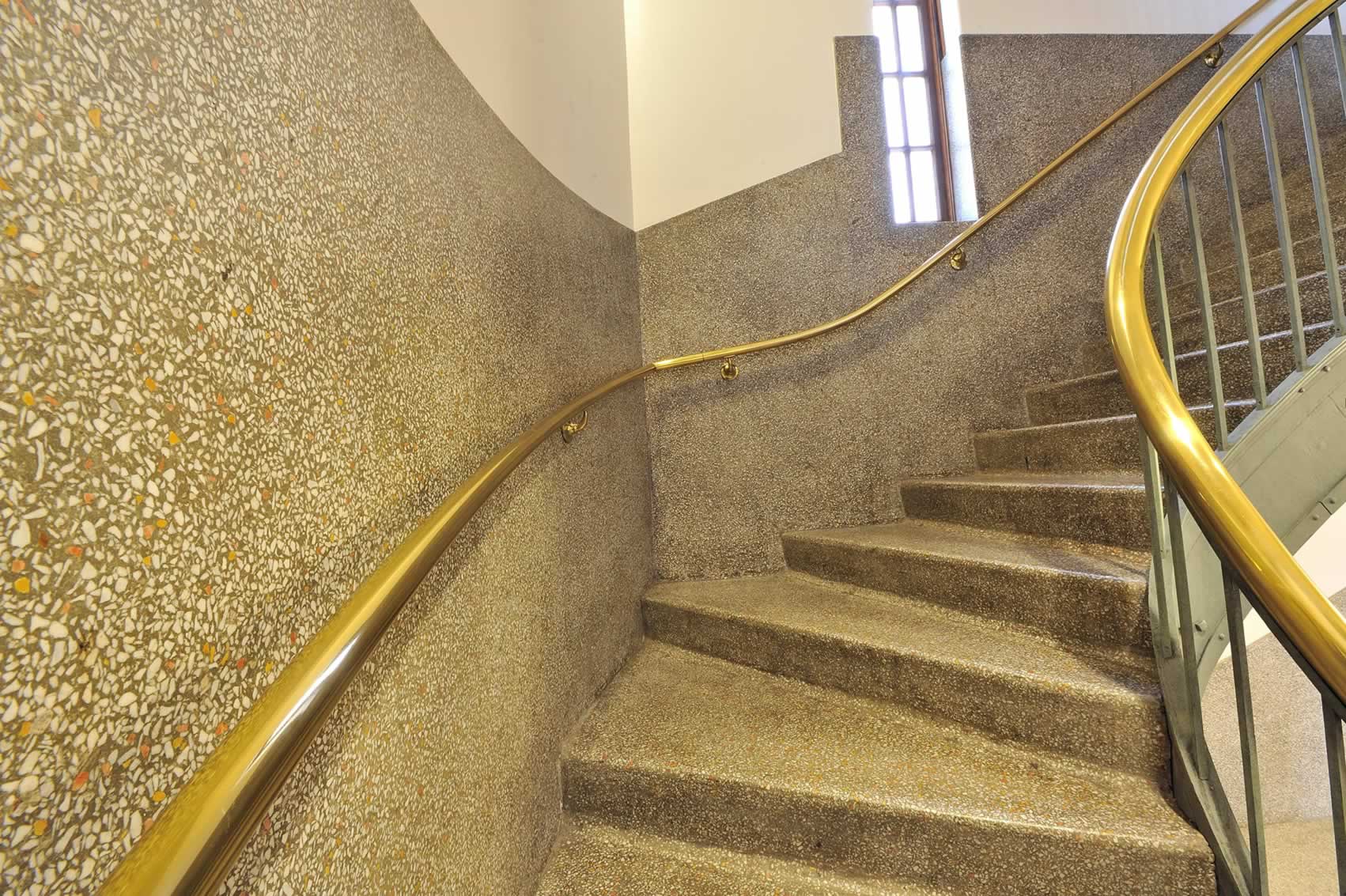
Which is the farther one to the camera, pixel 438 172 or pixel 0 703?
pixel 438 172

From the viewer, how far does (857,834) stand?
1.20 m

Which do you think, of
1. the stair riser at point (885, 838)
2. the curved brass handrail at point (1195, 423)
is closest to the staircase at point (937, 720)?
the stair riser at point (885, 838)

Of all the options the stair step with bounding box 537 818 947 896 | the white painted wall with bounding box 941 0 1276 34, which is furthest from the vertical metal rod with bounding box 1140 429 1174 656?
the white painted wall with bounding box 941 0 1276 34

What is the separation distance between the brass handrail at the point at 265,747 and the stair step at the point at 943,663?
1104 mm

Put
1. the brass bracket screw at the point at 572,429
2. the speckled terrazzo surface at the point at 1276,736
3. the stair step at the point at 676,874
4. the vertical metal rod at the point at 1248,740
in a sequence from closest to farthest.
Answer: the vertical metal rod at the point at 1248,740, the stair step at the point at 676,874, the brass bracket screw at the point at 572,429, the speckled terrazzo surface at the point at 1276,736

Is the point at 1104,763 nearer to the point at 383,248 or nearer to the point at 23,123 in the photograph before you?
the point at 383,248

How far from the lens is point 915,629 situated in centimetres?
158

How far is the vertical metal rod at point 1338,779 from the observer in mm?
731

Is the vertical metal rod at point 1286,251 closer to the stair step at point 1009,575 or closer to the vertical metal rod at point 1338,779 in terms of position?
the stair step at point 1009,575

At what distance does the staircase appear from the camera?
1136 millimetres

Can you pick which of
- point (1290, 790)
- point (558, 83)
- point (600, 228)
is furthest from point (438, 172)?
point (1290, 790)

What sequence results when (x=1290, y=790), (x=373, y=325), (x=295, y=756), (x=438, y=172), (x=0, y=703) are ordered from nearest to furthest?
(x=0, y=703), (x=295, y=756), (x=373, y=325), (x=438, y=172), (x=1290, y=790)

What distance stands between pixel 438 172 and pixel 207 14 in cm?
46

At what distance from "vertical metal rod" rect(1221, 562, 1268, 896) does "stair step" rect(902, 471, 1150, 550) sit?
52 cm
